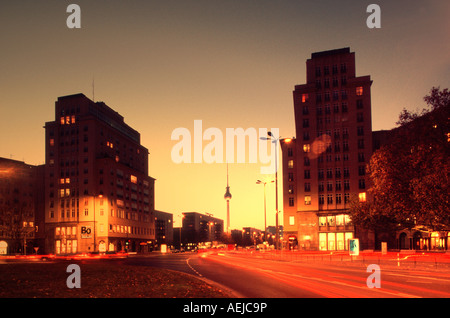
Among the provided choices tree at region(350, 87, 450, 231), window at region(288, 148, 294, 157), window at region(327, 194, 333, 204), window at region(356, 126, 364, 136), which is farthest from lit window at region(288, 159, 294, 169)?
tree at region(350, 87, 450, 231)

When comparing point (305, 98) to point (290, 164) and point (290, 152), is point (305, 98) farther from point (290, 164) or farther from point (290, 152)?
point (290, 164)

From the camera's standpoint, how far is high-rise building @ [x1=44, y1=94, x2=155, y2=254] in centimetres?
10838

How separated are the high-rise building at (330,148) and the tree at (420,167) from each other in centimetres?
5740

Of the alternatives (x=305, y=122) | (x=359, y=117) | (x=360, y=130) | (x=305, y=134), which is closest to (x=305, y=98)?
(x=305, y=122)

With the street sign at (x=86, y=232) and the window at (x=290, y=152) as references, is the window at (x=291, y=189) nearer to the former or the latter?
the window at (x=290, y=152)

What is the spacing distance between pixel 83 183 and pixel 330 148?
6601 cm

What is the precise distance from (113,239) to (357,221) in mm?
71757

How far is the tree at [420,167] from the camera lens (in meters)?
27.2

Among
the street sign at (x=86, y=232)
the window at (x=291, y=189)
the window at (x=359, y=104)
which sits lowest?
the street sign at (x=86, y=232)

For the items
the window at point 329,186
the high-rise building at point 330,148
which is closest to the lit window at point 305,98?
the high-rise building at point 330,148

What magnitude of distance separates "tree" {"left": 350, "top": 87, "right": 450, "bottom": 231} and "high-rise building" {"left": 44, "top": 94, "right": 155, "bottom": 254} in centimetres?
8854

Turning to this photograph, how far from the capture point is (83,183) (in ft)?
362

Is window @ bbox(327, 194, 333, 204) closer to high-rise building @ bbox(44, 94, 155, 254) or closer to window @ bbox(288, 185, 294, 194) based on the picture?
window @ bbox(288, 185, 294, 194)
